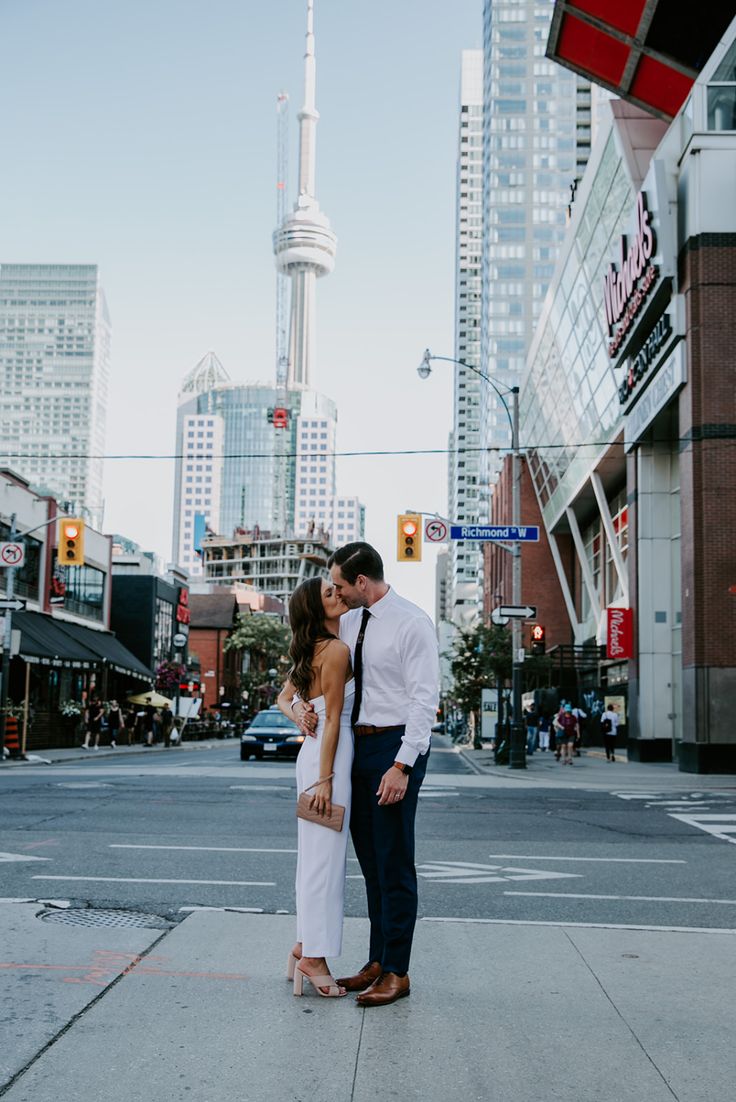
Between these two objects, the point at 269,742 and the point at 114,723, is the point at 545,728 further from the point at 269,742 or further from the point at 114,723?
the point at 269,742

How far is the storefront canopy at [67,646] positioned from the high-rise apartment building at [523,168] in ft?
295

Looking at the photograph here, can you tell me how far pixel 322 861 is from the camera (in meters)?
4.91

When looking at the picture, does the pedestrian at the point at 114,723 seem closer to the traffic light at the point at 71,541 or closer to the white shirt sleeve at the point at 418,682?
the traffic light at the point at 71,541

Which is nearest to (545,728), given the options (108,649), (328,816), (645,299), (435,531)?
(435,531)

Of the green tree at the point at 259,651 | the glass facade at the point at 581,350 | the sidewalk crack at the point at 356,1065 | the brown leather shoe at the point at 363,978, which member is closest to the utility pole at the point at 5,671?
the glass facade at the point at 581,350

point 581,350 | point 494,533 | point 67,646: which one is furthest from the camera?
point 67,646

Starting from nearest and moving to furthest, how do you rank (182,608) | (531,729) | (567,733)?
(567,733)
(531,729)
(182,608)

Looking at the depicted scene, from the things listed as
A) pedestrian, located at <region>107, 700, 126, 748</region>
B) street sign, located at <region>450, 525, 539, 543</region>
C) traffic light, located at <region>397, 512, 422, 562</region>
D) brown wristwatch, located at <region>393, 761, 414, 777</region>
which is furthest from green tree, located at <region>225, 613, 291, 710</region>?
brown wristwatch, located at <region>393, 761, 414, 777</region>

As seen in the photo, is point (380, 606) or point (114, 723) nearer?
point (380, 606)

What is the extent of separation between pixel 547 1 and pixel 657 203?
12769 centimetres

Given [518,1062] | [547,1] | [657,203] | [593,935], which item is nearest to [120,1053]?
[518,1062]

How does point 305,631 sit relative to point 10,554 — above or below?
below

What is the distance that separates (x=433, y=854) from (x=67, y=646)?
34528 mm

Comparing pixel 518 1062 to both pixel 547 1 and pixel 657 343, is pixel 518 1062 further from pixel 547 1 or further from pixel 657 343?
pixel 547 1
